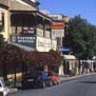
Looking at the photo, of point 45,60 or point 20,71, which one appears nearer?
point 45,60

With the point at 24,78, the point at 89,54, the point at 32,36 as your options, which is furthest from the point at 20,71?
the point at 89,54

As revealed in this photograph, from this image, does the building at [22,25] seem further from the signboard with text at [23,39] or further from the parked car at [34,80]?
the parked car at [34,80]

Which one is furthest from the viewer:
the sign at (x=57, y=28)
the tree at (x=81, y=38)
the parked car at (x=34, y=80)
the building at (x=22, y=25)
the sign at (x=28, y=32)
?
the tree at (x=81, y=38)

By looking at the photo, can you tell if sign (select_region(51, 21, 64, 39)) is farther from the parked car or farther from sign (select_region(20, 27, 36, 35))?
the parked car

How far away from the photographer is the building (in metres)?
53.1

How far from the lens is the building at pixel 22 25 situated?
53.1 m

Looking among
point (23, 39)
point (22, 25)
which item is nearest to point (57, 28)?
point (22, 25)

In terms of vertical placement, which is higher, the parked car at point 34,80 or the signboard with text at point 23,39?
the signboard with text at point 23,39

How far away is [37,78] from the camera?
140ft

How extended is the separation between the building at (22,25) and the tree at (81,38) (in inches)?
1139

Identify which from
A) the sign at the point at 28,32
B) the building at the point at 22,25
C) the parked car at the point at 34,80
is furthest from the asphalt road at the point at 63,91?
the sign at the point at 28,32

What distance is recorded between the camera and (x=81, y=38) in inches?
3580

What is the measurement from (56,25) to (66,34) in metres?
29.4

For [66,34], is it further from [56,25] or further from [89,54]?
[56,25]
